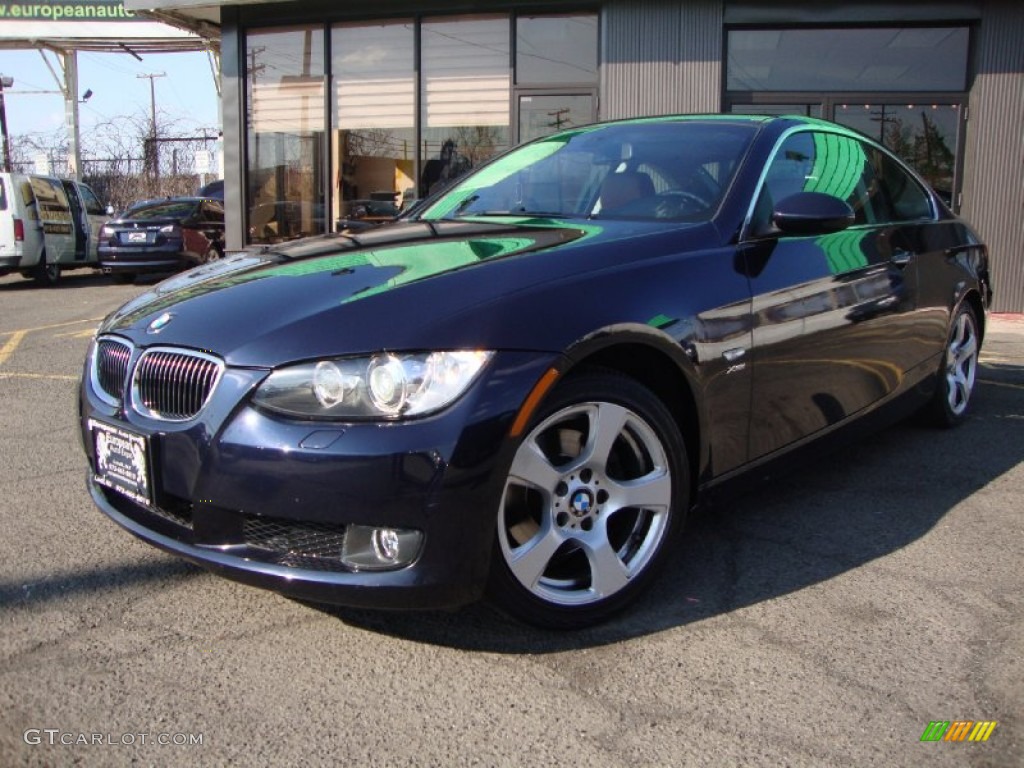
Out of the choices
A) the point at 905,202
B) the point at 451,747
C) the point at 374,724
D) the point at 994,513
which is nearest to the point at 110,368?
the point at 374,724

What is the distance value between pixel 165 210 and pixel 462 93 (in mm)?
6391

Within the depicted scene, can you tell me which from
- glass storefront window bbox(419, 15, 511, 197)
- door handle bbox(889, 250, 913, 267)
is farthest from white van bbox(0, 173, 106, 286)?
door handle bbox(889, 250, 913, 267)

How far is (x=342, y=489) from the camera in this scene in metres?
2.16

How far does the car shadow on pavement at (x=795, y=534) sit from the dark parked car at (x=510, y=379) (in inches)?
6.4

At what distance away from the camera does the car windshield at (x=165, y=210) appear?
14.5 m

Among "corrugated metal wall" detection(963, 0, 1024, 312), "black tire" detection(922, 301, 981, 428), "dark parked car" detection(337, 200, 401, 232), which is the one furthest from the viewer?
"corrugated metal wall" detection(963, 0, 1024, 312)

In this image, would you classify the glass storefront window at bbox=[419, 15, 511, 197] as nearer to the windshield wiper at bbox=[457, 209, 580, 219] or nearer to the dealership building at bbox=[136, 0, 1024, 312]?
the dealership building at bbox=[136, 0, 1024, 312]

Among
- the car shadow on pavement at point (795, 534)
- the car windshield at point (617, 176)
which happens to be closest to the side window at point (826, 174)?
the car windshield at point (617, 176)

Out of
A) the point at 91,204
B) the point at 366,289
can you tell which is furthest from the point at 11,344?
the point at 91,204

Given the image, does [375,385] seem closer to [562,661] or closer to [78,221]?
[562,661]

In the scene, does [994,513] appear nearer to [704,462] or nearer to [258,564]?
[704,462]

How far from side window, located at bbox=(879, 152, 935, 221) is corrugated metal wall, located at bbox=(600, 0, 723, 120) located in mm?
5525

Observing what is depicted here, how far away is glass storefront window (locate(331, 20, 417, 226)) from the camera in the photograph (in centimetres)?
1085

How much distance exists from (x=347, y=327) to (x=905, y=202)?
316cm
